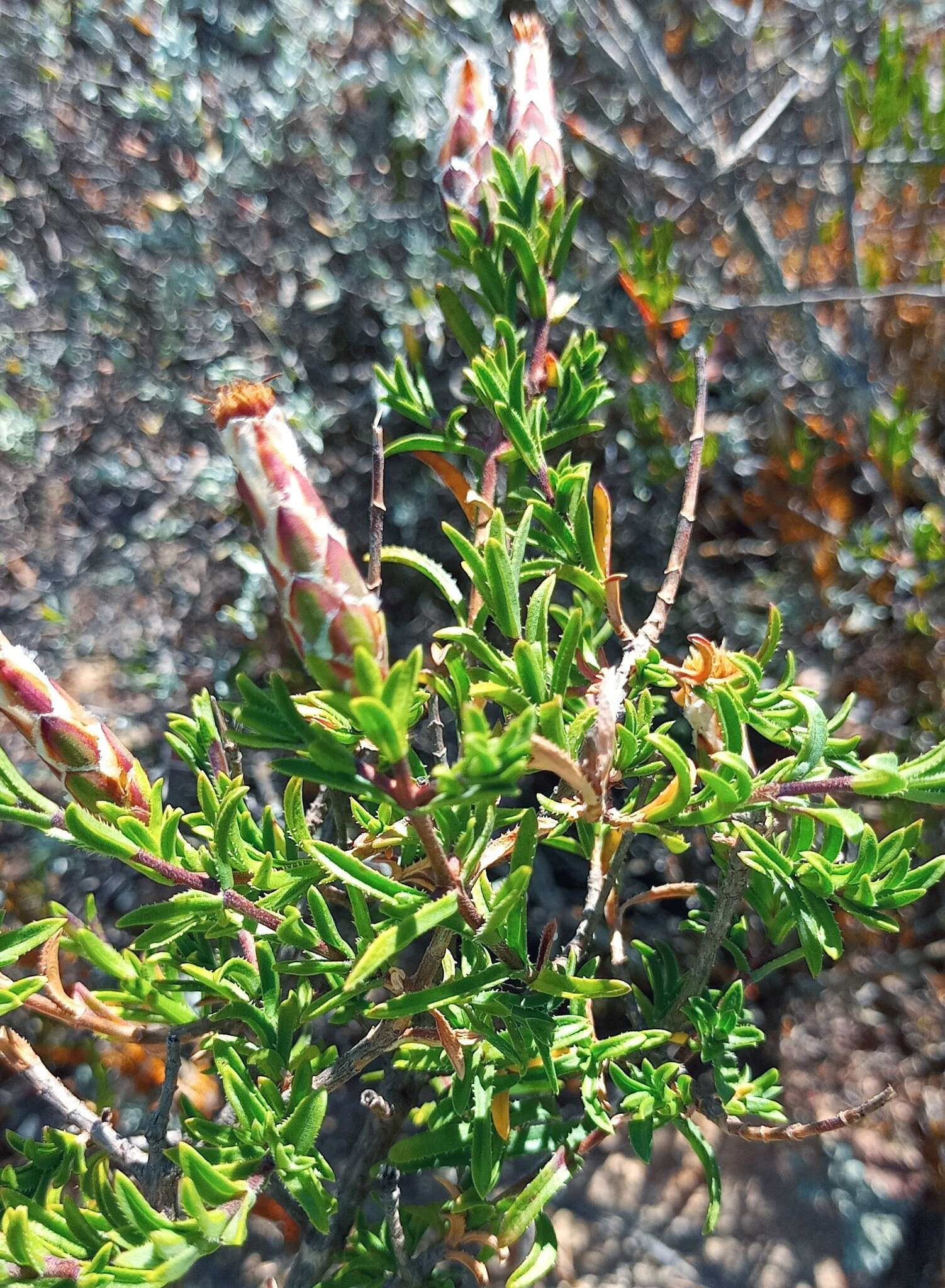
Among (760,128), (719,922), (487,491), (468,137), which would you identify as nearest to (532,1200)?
(719,922)

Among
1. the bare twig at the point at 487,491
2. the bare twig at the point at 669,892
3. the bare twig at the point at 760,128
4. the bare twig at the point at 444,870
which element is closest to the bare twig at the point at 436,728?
the bare twig at the point at 487,491

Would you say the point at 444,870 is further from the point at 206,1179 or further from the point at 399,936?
the point at 206,1179

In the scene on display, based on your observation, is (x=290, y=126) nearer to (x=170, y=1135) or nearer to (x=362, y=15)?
(x=362, y=15)

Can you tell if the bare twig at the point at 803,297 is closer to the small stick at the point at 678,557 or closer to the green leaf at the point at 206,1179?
the small stick at the point at 678,557

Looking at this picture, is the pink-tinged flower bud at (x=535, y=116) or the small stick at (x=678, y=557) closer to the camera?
the small stick at (x=678, y=557)

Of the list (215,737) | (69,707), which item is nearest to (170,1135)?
(215,737)
